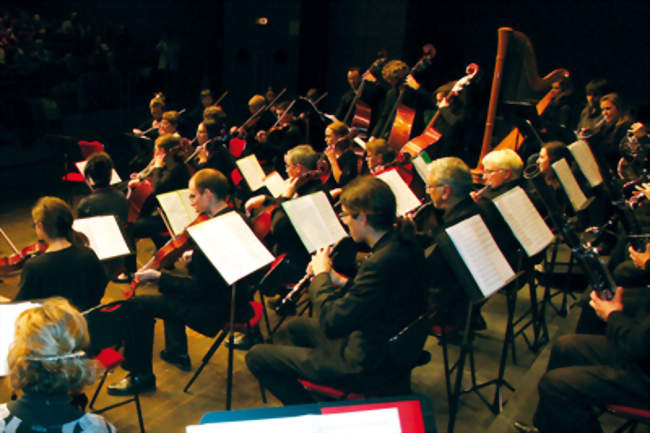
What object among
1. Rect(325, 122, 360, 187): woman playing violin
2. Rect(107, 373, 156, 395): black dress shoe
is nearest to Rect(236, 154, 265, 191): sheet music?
Rect(325, 122, 360, 187): woman playing violin

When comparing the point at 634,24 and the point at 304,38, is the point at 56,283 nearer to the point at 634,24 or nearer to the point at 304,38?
the point at 304,38

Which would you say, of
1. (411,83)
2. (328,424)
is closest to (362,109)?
(411,83)

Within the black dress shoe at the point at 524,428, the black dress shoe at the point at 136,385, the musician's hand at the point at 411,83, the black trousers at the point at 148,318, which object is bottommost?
the black dress shoe at the point at 136,385

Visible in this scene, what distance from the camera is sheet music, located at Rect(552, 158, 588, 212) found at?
12.3 ft

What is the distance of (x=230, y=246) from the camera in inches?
114

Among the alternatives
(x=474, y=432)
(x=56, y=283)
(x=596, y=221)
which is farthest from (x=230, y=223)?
(x=596, y=221)

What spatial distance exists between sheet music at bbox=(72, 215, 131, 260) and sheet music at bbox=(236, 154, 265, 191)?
5.01ft

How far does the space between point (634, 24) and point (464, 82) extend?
3.96 meters

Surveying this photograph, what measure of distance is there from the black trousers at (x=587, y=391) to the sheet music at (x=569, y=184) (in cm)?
136

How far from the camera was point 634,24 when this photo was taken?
7.74 metres

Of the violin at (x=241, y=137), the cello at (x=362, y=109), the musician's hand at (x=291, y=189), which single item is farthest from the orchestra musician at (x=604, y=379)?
the cello at (x=362, y=109)

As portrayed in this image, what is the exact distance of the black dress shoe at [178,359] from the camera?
3641mm

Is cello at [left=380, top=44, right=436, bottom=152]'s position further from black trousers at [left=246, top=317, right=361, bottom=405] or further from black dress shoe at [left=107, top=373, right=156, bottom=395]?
black dress shoe at [left=107, top=373, right=156, bottom=395]

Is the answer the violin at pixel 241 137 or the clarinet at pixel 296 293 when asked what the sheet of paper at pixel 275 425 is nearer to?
the clarinet at pixel 296 293
